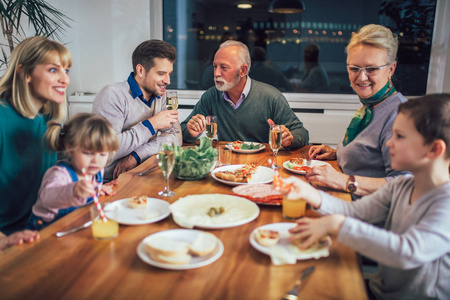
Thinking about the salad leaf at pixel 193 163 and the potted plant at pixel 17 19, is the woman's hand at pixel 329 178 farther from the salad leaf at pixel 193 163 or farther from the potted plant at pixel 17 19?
the potted plant at pixel 17 19

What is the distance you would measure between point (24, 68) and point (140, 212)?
836mm

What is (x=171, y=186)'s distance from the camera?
1596mm

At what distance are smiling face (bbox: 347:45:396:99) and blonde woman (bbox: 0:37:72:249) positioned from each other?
1340mm

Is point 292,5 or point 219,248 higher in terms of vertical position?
point 292,5

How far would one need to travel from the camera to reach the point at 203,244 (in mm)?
1018

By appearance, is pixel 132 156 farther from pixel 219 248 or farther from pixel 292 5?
pixel 292 5

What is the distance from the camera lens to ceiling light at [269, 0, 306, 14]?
4004 mm

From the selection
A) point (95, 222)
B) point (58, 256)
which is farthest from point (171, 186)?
point (58, 256)

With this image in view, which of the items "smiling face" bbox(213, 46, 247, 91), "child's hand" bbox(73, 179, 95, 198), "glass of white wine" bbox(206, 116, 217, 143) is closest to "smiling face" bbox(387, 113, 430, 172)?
"child's hand" bbox(73, 179, 95, 198)

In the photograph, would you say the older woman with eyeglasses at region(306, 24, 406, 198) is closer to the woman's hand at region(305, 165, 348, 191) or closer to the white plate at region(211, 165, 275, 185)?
the woman's hand at region(305, 165, 348, 191)

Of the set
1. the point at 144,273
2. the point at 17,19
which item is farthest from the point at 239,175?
the point at 17,19

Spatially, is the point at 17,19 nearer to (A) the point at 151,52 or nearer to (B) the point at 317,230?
(A) the point at 151,52

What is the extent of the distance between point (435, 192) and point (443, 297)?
0.30 m

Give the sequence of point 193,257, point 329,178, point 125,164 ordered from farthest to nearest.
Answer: point 125,164, point 329,178, point 193,257
